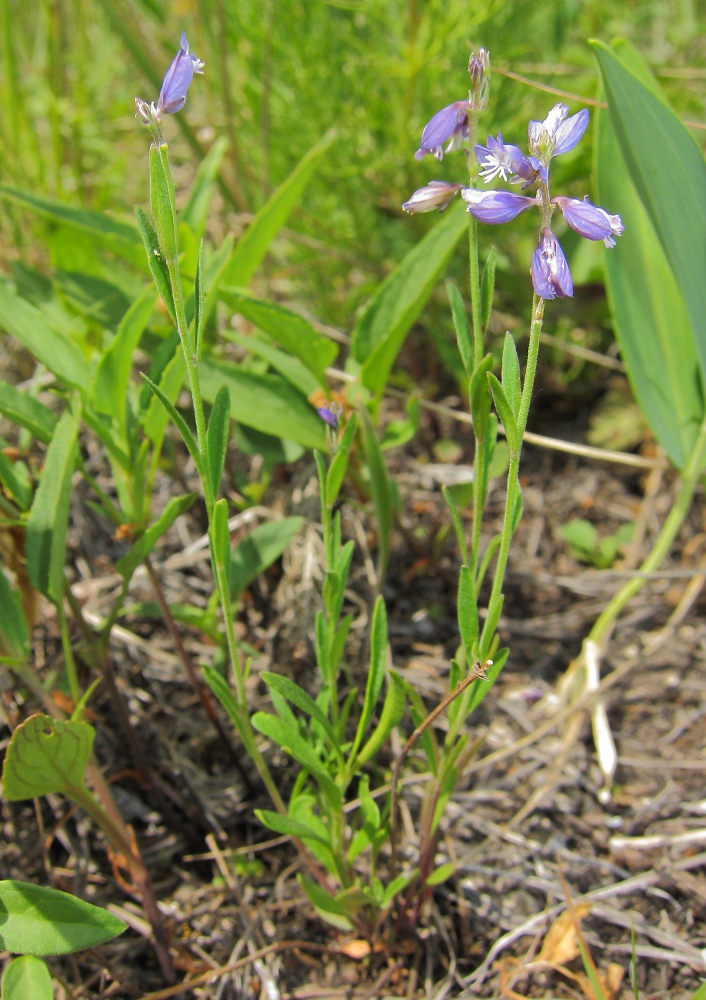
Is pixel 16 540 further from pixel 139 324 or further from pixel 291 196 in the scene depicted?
pixel 291 196

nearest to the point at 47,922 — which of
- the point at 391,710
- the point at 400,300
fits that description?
the point at 391,710

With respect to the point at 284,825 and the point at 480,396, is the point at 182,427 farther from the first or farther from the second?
the point at 284,825

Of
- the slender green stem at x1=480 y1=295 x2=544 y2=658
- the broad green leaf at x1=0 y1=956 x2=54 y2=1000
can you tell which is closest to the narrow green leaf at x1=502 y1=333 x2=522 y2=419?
the slender green stem at x1=480 y1=295 x2=544 y2=658

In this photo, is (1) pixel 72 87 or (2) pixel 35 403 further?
(1) pixel 72 87

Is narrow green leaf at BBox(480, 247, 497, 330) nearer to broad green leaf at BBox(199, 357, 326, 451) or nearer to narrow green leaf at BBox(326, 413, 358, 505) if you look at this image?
narrow green leaf at BBox(326, 413, 358, 505)

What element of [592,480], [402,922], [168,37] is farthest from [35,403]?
[168,37]

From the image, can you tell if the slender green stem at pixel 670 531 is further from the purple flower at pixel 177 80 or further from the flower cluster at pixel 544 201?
the purple flower at pixel 177 80
